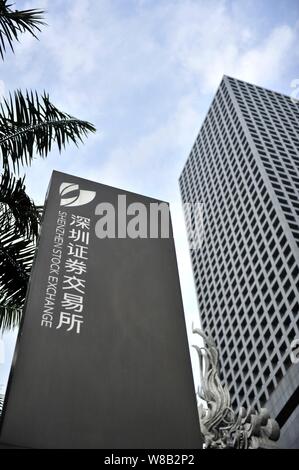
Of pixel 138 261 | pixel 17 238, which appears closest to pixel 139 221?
pixel 138 261

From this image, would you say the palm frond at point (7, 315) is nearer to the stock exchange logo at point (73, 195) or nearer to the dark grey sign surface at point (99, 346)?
the dark grey sign surface at point (99, 346)

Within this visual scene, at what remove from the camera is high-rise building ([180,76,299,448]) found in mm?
53812

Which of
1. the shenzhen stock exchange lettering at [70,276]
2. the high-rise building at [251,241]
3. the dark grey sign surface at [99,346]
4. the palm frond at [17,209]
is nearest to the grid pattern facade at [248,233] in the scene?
the high-rise building at [251,241]

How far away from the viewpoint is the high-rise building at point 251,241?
177 ft

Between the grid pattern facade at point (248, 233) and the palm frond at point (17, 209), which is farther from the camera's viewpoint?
the grid pattern facade at point (248, 233)

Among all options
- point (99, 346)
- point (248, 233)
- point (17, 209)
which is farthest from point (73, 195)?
point (248, 233)

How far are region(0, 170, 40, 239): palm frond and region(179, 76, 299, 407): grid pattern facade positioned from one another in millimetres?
46077

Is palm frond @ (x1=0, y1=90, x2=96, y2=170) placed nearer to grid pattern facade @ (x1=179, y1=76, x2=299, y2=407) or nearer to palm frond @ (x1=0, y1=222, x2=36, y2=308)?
palm frond @ (x1=0, y1=222, x2=36, y2=308)

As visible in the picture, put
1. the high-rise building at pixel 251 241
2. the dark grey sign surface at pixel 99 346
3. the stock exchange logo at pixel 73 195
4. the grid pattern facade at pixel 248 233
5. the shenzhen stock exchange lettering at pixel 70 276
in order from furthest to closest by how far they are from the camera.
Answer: the grid pattern facade at pixel 248 233 → the high-rise building at pixel 251 241 → the stock exchange logo at pixel 73 195 → the shenzhen stock exchange lettering at pixel 70 276 → the dark grey sign surface at pixel 99 346

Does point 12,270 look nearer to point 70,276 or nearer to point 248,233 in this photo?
point 70,276

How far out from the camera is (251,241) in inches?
2655

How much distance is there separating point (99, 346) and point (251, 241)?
62.9 meters

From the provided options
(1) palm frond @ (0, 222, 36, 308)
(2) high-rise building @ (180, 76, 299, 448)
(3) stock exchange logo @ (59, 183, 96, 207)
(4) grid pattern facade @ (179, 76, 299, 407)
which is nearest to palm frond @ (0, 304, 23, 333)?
(1) palm frond @ (0, 222, 36, 308)

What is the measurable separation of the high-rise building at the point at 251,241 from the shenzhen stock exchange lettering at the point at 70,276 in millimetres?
34686
